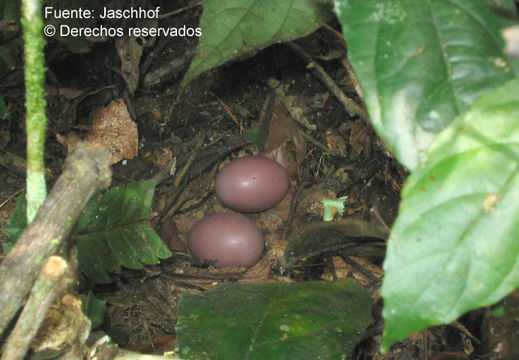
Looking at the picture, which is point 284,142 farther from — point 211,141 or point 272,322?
point 272,322

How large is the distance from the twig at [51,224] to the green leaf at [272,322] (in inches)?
26.4

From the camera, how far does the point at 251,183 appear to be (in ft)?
7.38

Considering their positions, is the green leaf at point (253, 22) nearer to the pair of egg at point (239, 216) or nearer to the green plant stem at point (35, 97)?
the green plant stem at point (35, 97)

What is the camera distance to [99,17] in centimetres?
220

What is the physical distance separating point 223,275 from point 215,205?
1.35ft

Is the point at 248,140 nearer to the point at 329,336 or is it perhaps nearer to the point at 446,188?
the point at 329,336

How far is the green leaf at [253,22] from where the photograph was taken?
1.43 metres

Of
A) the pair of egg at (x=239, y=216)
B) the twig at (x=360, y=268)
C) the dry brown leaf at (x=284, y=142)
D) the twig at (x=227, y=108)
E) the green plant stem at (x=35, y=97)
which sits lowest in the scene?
the twig at (x=360, y=268)

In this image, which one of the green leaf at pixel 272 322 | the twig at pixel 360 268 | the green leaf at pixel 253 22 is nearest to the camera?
the green leaf at pixel 272 322

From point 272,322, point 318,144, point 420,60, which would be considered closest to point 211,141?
point 318,144

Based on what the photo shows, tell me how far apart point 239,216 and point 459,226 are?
1564 millimetres

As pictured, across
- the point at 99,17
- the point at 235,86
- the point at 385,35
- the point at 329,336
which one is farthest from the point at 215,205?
the point at 385,35

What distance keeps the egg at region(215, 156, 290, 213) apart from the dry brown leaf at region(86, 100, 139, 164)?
1.46 ft

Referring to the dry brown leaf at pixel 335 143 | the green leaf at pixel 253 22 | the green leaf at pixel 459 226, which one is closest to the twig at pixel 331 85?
the dry brown leaf at pixel 335 143
